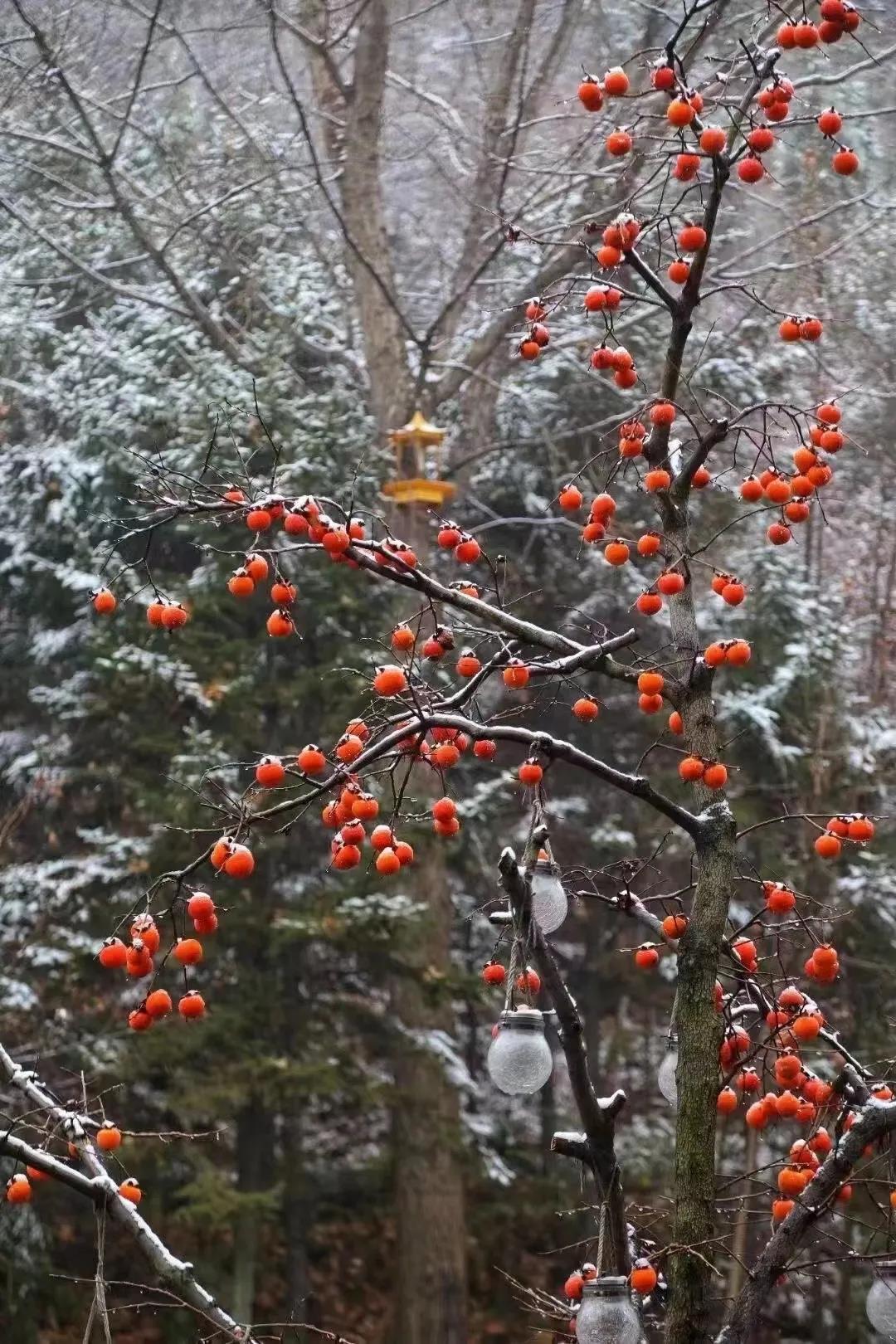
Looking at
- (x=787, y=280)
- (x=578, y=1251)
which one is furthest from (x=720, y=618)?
(x=578, y=1251)

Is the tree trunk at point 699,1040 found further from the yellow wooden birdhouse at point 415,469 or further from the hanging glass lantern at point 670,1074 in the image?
the yellow wooden birdhouse at point 415,469

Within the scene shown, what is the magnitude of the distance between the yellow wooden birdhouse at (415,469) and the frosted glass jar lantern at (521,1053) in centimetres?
438

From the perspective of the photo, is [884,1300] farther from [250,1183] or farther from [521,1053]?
[250,1183]

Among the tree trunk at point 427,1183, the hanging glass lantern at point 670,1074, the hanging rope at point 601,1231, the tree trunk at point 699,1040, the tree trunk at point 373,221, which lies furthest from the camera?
the tree trunk at point 373,221

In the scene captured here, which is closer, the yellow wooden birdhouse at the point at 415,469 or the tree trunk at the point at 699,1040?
the tree trunk at the point at 699,1040

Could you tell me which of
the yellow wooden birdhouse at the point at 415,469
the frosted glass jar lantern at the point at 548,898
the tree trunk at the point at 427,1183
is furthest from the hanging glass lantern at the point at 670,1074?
the yellow wooden birdhouse at the point at 415,469

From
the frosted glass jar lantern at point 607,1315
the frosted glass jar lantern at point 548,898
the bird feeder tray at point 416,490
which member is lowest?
the frosted glass jar lantern at point 607,1315

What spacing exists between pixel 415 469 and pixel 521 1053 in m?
4.81

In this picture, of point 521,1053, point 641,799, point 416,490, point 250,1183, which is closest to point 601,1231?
point 521,1053

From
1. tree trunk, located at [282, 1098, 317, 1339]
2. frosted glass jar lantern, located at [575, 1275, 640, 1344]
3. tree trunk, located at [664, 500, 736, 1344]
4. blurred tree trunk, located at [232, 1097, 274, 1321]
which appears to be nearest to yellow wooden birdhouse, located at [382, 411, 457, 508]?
blurred tree trunk, located at [232, 1097, 274, 1321]

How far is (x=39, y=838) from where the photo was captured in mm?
7609

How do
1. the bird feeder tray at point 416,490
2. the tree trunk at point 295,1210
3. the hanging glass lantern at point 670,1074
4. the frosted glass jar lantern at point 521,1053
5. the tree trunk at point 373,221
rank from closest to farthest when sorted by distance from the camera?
1. the frosted glass jar lantern at point 521,1053
2. the hanging glass lantern at point 670,1074
3. the bird feeder tray at point 416,490
4. the tree trunk at point 295,1210
5. the tree trunk at point 373,221

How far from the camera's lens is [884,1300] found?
8.26 feet

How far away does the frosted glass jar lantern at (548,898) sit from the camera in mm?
2592
